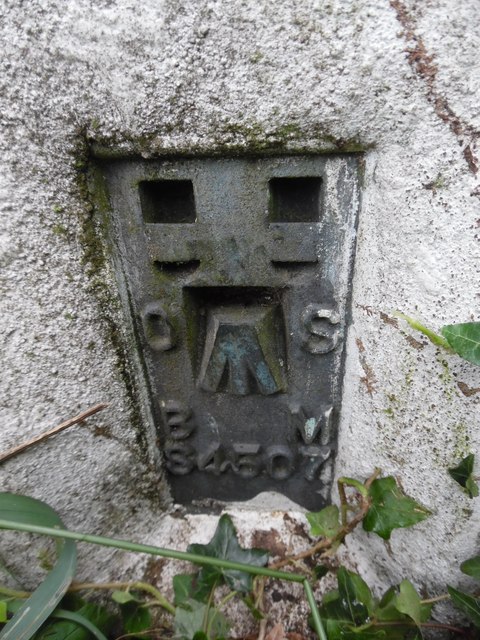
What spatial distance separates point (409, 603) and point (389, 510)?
0.37 feet

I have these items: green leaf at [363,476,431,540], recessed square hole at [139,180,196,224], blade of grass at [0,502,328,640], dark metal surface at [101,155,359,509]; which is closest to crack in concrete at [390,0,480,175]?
dark metal surface at [101,155,359,509]

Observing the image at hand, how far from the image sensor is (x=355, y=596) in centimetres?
58

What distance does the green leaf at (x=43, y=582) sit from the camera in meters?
0.52

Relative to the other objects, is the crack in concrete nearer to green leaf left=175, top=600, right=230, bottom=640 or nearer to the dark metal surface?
the dark metal surface

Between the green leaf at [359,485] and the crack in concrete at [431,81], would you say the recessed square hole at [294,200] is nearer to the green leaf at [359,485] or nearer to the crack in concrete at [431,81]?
the crack in concrete at [431,81]

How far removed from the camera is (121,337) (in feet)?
1.96

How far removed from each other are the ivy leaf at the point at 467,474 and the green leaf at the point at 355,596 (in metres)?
0.21

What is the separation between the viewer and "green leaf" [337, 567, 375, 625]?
57 cm

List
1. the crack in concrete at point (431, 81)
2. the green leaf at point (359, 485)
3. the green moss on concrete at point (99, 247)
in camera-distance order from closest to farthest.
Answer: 1. the crack in concrete at point (431, 81)
2. the green moss on concrete at point (99, 247)
3. the green leaf at point (359, 485)

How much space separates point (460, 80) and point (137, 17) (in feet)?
1.11

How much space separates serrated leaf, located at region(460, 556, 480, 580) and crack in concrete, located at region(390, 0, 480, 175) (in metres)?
A: 0.53

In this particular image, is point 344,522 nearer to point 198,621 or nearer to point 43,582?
point 198,621

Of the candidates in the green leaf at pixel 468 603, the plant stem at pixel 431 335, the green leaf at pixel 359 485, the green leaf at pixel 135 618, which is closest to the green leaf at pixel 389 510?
the green leaf at pixel 359 485

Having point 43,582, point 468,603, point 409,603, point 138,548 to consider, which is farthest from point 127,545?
point 468,603
